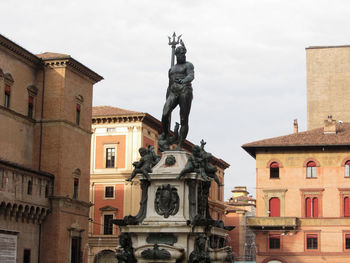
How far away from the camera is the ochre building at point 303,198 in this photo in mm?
63875

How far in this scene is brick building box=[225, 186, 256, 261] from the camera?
327ft

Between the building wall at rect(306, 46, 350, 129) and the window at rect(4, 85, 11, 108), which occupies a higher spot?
the building wall at rect(306, 46, 350, 129)

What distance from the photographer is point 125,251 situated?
17.5 meters

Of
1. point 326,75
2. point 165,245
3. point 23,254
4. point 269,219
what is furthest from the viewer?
point 326,75

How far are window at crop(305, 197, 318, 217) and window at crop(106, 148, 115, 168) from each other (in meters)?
18.0

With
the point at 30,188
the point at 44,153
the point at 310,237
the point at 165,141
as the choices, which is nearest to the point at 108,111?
the point at 44,153

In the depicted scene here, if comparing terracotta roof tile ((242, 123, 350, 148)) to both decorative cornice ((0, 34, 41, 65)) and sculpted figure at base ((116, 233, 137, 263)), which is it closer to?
decorative cornice ((0, 34, 41, 65))

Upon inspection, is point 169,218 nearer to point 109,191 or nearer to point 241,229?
point 109,191

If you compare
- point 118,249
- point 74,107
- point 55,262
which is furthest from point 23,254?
→ point 118,249

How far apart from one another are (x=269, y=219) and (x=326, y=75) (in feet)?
84.3

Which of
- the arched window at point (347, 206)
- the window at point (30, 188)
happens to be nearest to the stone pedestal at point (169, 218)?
the window at point (30, 188)

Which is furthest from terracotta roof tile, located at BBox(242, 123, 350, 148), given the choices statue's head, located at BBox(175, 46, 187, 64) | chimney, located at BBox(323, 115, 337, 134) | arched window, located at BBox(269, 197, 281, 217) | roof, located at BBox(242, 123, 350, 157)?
statue's head, located at BBox(175, 46, 187, 64)

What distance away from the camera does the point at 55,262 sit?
170 feet

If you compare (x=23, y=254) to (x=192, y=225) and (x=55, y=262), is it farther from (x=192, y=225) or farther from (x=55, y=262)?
(x=192, y=225)
